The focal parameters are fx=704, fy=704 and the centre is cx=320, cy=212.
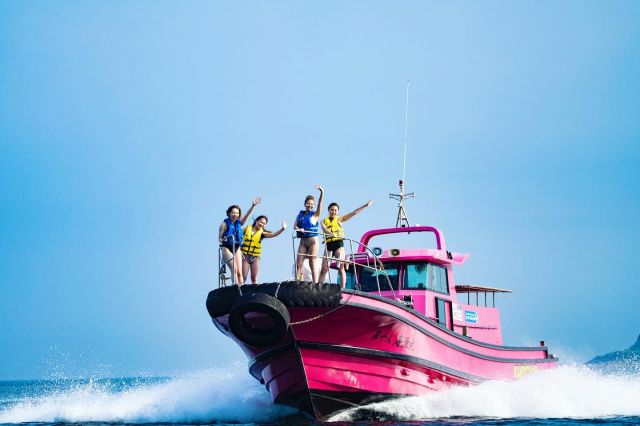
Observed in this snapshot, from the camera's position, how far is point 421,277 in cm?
1444

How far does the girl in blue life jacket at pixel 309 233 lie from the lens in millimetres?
11689

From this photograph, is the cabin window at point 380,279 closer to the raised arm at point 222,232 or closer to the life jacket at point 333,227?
the life jacket at point 333,227

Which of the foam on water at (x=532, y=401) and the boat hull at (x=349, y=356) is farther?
the foam on water at (x=532, y=401)

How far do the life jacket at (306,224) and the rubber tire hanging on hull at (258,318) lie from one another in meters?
1.40

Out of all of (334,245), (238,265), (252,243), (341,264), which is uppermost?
(334,245)

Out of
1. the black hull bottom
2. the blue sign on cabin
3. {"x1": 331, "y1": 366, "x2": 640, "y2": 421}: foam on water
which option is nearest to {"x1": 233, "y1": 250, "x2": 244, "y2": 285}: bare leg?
the black hull bottom

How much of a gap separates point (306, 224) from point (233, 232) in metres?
1.25

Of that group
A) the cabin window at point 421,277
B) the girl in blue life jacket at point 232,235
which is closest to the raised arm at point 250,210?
the girl in blue life jacket at point 232,235

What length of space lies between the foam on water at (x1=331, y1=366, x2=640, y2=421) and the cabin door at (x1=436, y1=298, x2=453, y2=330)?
4.76 feet

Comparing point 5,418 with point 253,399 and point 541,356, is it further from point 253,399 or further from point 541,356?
point 541,356

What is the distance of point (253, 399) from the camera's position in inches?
583

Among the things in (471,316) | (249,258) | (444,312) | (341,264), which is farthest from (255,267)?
(471,316)

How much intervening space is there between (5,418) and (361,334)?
9781 millimetres

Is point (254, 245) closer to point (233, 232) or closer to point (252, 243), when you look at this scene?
point (252, 243)
